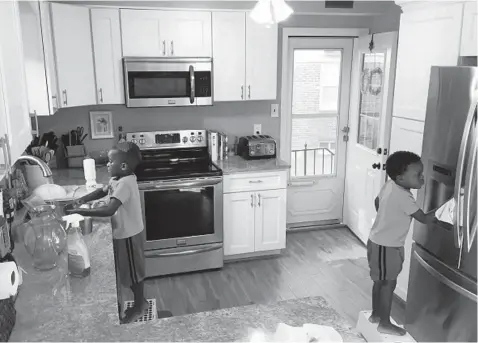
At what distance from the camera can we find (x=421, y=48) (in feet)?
9.00

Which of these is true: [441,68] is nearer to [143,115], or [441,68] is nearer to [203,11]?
[203,11]

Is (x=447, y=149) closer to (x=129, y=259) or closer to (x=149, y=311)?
(x=129, y=259)

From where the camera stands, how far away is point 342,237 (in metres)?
4.46

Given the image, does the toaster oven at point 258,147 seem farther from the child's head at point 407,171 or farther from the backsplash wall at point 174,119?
the child's head at point 407,171

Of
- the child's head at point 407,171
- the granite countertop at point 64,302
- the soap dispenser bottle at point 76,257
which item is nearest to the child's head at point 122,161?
the granite countertop at point 64,302

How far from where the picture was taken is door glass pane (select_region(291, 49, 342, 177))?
14.3 feet

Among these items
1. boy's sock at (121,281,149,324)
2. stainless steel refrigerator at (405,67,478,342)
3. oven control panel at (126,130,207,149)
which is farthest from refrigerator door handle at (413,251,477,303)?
oven control panel at (126,130,207,149)

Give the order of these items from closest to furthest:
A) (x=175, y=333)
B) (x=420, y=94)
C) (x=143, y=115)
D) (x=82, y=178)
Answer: (x=175, y=333) < (x=420, y=94) < (x=82, y=178) < (x=143, y=115)

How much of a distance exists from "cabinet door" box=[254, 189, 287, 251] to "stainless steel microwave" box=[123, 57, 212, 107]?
99cm

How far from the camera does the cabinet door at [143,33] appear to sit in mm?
3479

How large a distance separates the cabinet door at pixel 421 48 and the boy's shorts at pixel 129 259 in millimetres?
1950

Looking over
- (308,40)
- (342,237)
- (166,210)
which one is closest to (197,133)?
(166,210)

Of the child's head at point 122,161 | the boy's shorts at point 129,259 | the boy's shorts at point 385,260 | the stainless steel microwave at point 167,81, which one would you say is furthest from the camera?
the stainless steel microwave at point 167,81

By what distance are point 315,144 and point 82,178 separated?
2.37 m
